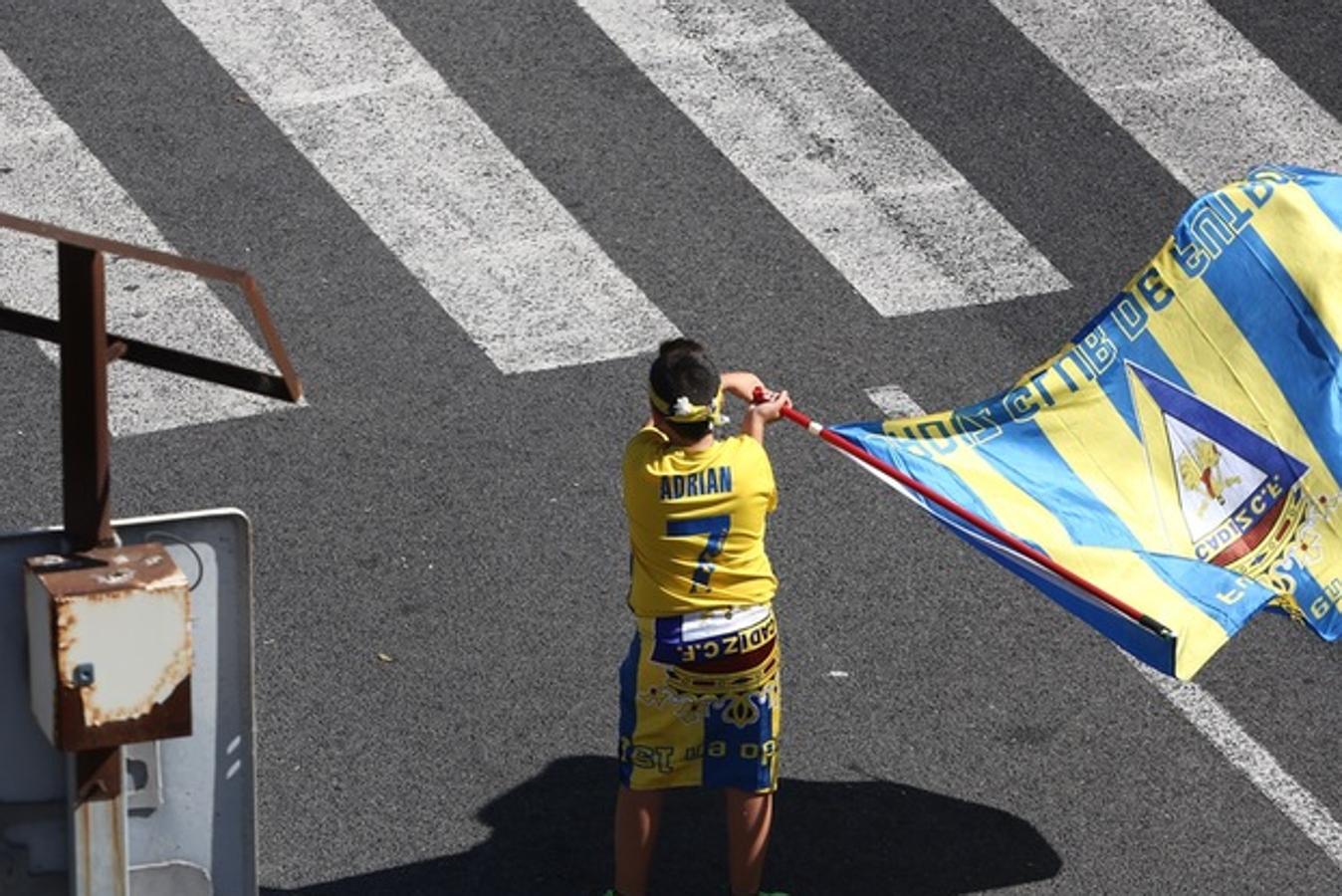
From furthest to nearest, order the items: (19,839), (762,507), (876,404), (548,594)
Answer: (876,404) < (548,594) < (762,507) < (19,839)

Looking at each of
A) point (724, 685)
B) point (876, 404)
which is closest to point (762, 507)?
point (724, 685)

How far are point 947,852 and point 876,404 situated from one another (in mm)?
2515

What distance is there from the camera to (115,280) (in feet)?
35.4

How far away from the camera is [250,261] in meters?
10.9

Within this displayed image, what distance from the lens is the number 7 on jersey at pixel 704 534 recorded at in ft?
24.0

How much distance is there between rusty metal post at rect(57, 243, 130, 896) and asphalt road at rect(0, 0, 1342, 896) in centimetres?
342

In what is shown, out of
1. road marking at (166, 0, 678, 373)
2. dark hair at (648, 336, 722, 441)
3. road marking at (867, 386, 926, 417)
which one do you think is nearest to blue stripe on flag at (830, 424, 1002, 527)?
dark hair at (648, 336, 722, 441)

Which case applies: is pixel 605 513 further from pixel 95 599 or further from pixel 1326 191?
pixel 95 599

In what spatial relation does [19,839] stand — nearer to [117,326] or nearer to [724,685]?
[724,685]

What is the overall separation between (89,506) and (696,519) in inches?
118

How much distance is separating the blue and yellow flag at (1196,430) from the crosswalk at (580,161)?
201cm

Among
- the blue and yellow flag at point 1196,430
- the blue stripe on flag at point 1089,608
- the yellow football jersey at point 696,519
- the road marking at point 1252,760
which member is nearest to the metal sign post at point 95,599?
the yellow football jersey at point 696,519

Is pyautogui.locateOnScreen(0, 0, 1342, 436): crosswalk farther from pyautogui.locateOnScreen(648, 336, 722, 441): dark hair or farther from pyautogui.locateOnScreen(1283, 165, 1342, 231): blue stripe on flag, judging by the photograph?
pyautogui.locateOnScreen(648, 336, 722, 441): dark hair

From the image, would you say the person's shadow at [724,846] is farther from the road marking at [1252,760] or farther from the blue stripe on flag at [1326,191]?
the blue stripe on flag at [1326,191]
